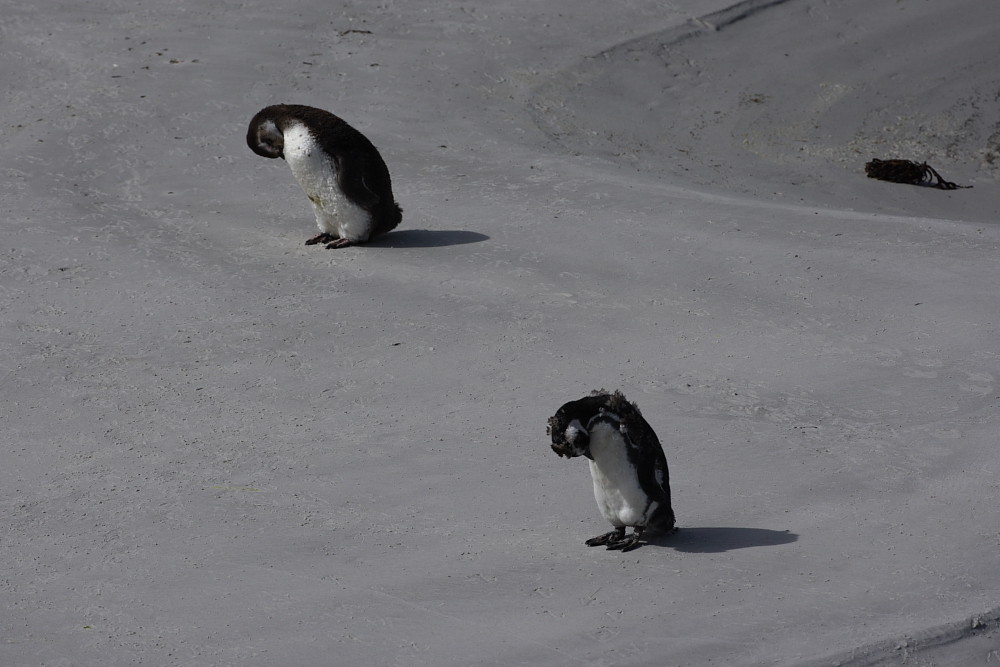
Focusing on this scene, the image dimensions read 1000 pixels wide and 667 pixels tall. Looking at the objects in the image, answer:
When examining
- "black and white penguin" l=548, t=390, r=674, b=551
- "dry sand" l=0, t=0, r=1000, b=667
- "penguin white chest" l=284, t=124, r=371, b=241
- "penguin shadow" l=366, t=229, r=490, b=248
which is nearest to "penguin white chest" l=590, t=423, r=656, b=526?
"black and white penguin" l=548, t=390, r=674, b=551

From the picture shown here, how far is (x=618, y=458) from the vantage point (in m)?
4.94

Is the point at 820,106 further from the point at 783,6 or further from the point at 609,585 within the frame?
the point at 609,585

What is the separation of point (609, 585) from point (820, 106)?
946 centimetres

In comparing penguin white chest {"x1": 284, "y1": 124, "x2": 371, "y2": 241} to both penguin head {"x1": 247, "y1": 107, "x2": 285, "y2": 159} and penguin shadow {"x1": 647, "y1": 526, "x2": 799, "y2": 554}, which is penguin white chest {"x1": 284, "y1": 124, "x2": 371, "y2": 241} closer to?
penguin head {"x1": 247, "y1": 107, "x2": 285, "y2": 159}

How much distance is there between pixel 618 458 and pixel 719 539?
0.58 meters

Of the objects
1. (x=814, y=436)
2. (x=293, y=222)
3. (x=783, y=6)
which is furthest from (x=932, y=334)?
(x=783, y=6)

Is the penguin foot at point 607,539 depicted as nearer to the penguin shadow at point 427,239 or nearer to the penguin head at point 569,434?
the penguin head at point 569,434

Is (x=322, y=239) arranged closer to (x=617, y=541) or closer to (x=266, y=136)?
(x=266, y=136)

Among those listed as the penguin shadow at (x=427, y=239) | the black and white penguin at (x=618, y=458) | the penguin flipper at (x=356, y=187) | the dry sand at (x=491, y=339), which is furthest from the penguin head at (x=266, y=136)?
the black and white penguin at (x=618, y=458)

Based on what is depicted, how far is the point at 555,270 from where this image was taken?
28.0 ft

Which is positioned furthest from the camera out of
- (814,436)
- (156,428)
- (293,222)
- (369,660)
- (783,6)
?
(783,6)

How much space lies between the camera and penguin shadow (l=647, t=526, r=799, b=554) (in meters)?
5.09

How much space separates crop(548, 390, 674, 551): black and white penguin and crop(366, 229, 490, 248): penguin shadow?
166 inches

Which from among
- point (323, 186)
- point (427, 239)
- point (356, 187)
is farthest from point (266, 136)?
point (427, 239)
